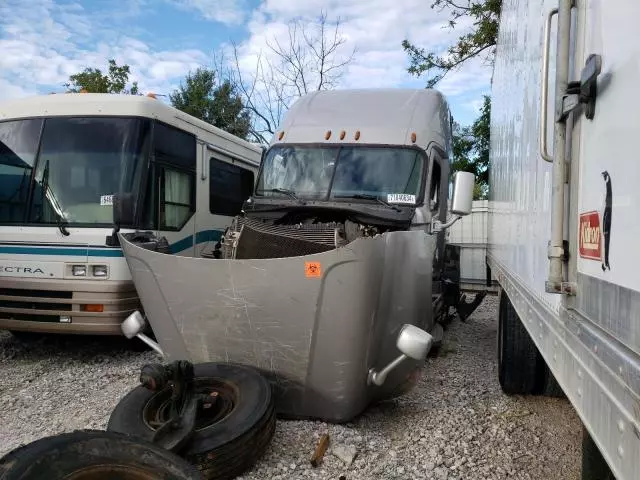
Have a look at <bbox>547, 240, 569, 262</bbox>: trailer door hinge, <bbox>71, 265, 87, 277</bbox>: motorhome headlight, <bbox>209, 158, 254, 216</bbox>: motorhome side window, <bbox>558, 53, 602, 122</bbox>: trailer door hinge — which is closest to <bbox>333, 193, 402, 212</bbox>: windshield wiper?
<bbox>209, 158, 254, 216</bbox>: motorhome side window

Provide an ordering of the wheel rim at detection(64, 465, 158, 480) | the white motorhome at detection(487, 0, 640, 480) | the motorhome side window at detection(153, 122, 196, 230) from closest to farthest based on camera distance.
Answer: the white motorhome at detection(487, 0, 640, 480)
the wheel rim at detection(64, 465, 158, 480)
the motorhome side window at detection(153, 122, 196, 230)

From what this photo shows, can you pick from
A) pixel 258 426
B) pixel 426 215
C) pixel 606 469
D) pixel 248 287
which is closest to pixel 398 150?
pixel 426 215

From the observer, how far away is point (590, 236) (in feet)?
5.68

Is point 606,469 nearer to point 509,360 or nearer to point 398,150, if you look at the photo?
point 509,360

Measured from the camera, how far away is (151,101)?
6.76 metres

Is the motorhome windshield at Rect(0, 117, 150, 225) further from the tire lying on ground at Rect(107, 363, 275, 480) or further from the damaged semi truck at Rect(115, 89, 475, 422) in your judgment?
the tire lying on ground at Rect(107, 363, 275, 480)

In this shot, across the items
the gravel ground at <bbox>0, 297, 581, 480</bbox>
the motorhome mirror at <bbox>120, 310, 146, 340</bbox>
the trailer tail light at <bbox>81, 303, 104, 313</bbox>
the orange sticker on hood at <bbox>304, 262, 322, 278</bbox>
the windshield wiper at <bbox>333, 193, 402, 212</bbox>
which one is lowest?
the gravel ground at <bbox>0, 297, 581, 480</bbox>

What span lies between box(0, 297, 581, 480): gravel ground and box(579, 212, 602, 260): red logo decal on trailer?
226 cm

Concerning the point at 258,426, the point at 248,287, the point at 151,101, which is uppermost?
the point at 151,101

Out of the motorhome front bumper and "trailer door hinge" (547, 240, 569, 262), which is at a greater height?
"trailer door hinge" (547, 240, 569, 262)

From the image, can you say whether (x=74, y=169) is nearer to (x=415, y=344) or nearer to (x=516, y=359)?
(x=415, y=344)

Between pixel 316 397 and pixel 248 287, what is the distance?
0.95 metres

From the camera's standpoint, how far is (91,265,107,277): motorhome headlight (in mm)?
6305

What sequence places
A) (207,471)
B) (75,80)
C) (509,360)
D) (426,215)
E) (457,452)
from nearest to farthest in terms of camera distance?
(207,471) < (457,452) < (509,360) < (426,215) < (75,80)
